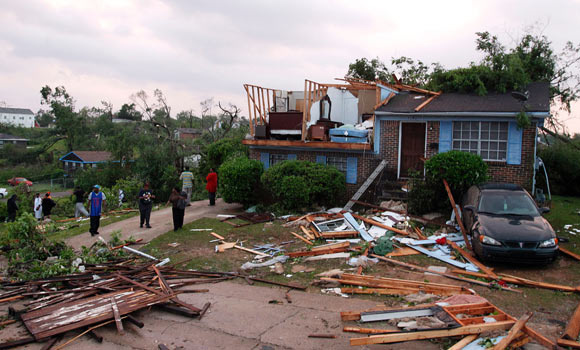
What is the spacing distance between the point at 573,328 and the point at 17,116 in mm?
150638

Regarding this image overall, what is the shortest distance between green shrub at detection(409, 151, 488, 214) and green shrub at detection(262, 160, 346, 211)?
287 centimetres

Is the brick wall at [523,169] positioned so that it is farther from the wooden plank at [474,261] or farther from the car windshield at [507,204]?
the wooden plank at [474,261]

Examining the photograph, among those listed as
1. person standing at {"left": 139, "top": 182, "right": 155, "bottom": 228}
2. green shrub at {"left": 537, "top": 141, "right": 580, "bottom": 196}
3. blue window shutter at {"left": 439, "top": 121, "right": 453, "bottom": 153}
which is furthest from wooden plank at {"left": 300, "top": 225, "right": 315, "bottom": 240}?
green shrub at {"left": 537, "top": 141, "right": 580, "bottom": 196}

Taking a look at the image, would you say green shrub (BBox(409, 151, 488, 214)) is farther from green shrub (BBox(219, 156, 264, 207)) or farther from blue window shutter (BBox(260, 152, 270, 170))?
blue window shutter (BBox(260, 152, 270, 170))

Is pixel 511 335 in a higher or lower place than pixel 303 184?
lower

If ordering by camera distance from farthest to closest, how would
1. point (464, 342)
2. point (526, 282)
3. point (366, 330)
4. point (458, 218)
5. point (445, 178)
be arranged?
point (445, 178), point (458, 218), point (526, 282), point (366, 330), point (464, 342)

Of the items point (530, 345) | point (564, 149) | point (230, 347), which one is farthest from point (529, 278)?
point (564, 149)

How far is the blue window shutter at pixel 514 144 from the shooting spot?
543 inches

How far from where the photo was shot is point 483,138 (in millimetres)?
14453

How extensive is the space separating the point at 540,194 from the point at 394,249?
18.6 feet

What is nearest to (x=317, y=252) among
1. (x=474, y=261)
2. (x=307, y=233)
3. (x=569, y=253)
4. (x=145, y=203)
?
(x=307, y=233)

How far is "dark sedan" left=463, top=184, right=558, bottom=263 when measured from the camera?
861 centimetres

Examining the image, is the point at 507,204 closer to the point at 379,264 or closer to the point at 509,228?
the point at 509,228

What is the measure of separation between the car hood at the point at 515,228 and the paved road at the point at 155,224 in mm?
9356
